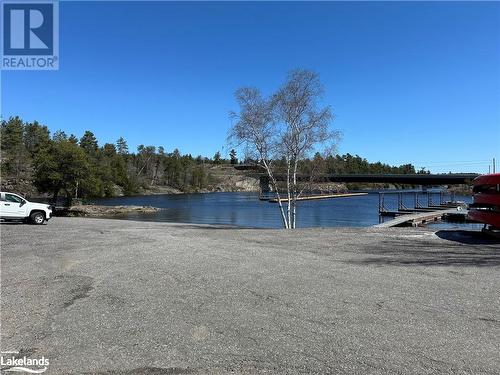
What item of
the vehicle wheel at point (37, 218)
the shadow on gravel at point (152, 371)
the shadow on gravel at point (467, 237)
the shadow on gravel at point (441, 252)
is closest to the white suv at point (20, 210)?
the vehicle wheel at point (37, 218)

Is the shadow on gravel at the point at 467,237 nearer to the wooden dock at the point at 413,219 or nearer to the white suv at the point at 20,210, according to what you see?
the wooden dock at the point at 413,219

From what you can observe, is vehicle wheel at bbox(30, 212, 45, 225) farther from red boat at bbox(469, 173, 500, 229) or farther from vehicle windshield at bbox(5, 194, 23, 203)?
red boat at bbox(469, 173, 500, 229)

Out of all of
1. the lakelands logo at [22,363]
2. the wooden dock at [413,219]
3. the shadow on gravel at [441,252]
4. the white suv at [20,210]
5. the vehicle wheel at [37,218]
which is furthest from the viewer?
the wooden dock at [413,219]

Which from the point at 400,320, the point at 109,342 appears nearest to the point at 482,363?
the point at 400,320

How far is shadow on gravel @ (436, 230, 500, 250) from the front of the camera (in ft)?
49.0

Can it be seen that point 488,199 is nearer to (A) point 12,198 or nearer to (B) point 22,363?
(B) point 22,363

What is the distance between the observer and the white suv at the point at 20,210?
888 inches

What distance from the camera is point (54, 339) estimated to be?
5.45 metres

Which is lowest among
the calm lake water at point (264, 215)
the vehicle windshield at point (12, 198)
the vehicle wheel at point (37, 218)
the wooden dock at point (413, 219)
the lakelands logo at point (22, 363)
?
the calm lake water at point (264, 215)

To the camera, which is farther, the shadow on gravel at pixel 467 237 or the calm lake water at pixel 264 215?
the calm lake water at pixel 264 215

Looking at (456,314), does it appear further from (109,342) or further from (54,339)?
(54,339)

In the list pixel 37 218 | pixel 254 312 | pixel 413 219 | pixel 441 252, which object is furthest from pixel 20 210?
pixel 413 219

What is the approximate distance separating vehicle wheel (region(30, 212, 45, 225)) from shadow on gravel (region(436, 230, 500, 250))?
20.4 metres

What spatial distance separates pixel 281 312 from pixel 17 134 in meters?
153
